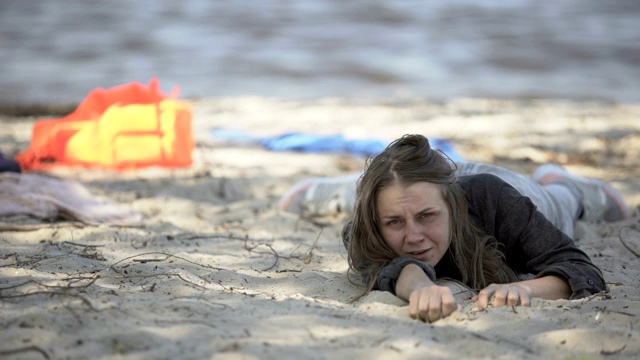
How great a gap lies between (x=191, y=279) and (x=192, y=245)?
2.59 ft

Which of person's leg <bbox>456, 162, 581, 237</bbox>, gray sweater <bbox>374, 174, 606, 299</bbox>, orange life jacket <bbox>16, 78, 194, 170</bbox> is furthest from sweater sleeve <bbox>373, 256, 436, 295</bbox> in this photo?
orange life jacket <bbox>16, 78, 194, 170</bbox>

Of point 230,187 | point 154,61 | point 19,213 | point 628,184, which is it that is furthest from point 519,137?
point 154,61

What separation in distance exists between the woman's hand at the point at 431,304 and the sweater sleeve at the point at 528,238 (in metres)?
0.56

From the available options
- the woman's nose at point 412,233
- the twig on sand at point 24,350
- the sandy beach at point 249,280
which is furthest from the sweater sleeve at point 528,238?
the twig on sand at point 24,350

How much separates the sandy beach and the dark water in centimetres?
370

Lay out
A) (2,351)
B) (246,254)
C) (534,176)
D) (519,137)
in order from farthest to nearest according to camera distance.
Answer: (519,137) → (534,176) → (246,254) → (2,351)

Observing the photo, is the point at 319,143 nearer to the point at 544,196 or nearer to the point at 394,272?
the point at 544,196

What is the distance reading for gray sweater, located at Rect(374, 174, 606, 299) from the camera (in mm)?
2883

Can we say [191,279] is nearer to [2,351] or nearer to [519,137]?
[2,351]

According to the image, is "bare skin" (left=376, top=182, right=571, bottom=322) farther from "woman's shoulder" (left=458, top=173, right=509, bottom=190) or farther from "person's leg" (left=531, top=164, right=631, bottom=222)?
"person's leg" (left=531, top=164, right=631, bottom=222)

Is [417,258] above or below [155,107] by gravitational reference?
below

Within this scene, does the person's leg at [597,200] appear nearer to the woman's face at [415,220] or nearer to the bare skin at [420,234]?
the bare skin at [420,234]

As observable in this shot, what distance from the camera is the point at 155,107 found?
212 inches

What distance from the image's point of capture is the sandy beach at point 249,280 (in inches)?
87.6
